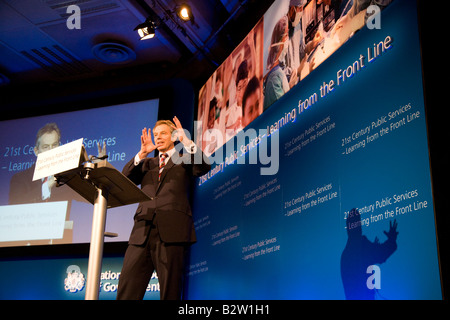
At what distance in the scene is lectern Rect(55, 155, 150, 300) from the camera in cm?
229

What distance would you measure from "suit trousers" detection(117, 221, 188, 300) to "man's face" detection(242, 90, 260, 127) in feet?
5.95

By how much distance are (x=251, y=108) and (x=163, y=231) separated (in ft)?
6.38

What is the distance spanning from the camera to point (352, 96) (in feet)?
10.6

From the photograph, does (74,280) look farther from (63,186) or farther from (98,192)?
(98,192)

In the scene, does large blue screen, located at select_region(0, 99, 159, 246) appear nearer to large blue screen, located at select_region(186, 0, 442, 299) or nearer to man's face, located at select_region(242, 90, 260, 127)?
man's face, located at select_region(242, 90, 260, 127)

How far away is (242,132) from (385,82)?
2.05 meters

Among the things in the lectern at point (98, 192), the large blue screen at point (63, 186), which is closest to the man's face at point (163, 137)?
the lectern at point (98, 192)

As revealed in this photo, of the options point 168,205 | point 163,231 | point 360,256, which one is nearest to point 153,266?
point 163,231

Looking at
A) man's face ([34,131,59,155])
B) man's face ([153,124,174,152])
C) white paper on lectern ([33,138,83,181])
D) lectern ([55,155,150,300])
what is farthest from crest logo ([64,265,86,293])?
white paper on lectern ([33,138,83,181])

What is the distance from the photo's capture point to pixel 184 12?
18.0 feet

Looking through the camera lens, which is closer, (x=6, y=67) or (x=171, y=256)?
(x=171, y=256)
